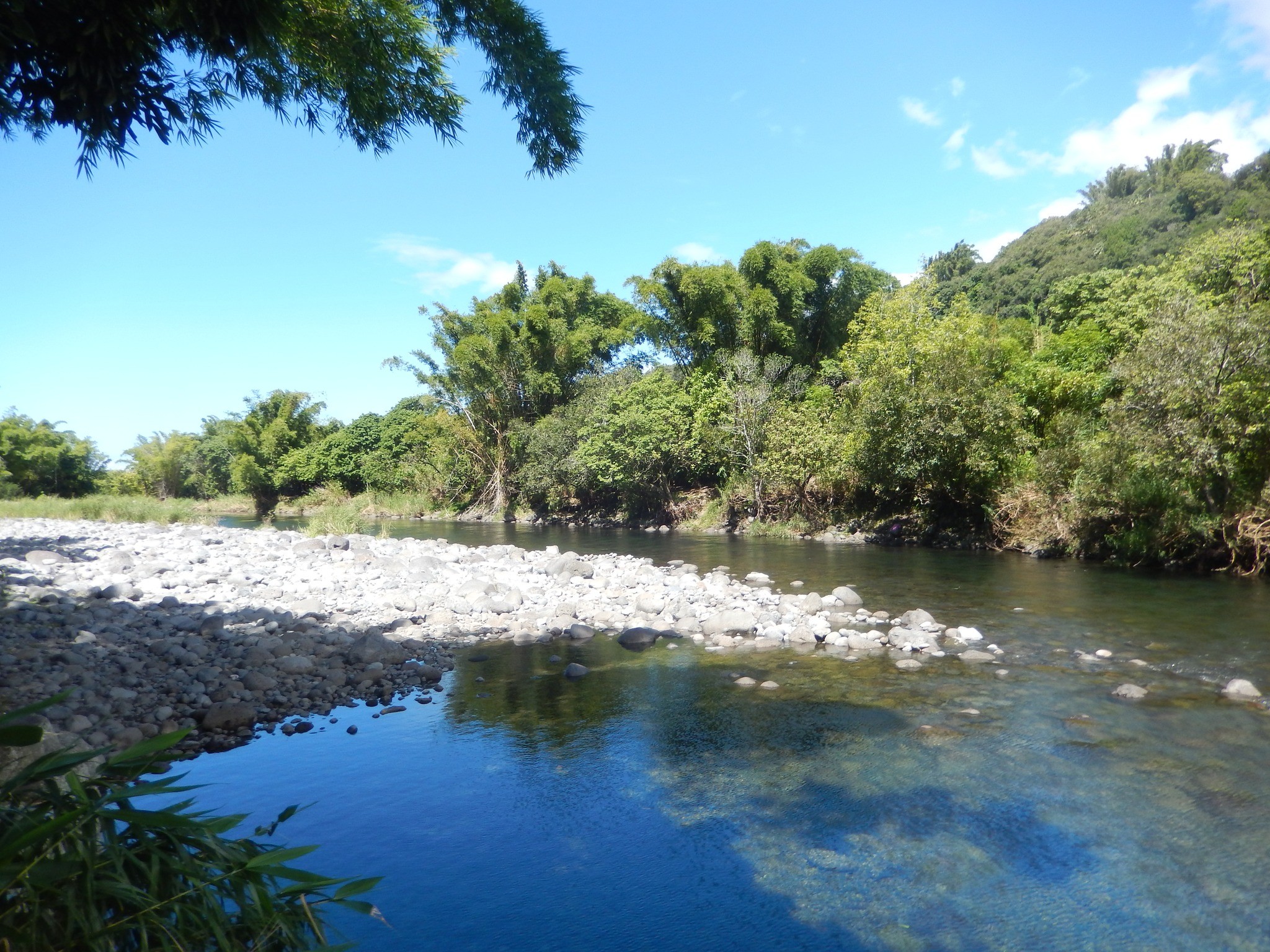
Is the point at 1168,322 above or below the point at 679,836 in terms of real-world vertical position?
above

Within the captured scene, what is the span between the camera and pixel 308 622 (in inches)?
383

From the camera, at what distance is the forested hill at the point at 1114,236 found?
42156 mm

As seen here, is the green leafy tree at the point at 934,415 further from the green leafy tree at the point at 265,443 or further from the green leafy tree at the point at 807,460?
the green leafy tree at the point at 265,443

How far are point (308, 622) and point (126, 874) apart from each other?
8.42m

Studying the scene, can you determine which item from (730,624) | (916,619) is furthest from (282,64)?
(916,619)

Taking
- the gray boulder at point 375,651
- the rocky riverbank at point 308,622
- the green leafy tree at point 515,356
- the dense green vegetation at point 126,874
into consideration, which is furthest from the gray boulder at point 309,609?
the green leafy tree at point 515,356

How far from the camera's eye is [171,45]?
403 cm

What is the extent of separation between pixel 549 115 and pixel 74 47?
9.84 ft

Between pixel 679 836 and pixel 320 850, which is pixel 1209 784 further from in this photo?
pixel 320 850

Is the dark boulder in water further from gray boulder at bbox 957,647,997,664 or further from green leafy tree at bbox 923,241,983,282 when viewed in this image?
green leafy tree at bbox 923,241,983,282

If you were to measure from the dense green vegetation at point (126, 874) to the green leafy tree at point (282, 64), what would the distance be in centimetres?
278

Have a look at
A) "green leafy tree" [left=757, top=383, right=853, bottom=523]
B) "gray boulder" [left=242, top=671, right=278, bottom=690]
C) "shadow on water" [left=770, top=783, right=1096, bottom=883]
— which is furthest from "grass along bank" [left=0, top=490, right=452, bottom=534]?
"shadow on water" [left=770, top=783, right=1096, bottom=883]

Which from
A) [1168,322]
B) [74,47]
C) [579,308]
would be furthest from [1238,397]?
[579,308]

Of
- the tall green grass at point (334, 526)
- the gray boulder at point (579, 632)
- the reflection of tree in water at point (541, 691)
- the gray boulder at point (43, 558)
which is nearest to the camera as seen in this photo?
the reflection of tree in water at point (541, 691)
